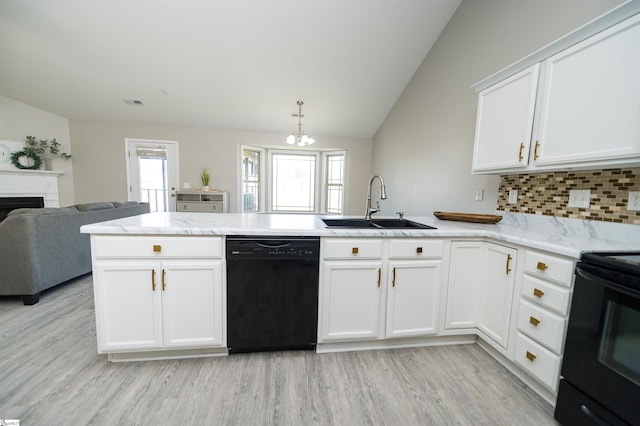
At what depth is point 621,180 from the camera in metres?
1.45

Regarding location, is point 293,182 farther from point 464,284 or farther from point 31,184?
point 31,184

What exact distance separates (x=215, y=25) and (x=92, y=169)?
13.7 ft

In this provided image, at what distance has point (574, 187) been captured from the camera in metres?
1.68

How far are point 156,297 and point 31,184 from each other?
541 centimetres

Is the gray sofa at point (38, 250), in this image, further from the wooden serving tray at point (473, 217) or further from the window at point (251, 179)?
the wooden serving tray at point (473, 217)

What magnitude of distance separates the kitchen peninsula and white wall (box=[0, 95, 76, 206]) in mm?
5015

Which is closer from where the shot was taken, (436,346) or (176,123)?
(436,346)

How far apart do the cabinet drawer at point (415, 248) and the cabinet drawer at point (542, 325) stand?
563mm

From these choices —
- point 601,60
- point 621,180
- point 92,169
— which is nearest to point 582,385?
point 621,180

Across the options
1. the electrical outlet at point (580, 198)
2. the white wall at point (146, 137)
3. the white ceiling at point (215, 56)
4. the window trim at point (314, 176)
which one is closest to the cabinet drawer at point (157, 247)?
the electrical outlet at point (580, 198)

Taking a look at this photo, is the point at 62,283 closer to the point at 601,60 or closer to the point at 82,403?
the point at 82,403

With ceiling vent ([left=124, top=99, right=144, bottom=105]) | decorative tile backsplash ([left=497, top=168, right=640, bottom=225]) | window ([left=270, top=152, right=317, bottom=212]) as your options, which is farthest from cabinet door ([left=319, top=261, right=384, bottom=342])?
ceiling vent ([left=124, top=99, right=144, bottom=105])

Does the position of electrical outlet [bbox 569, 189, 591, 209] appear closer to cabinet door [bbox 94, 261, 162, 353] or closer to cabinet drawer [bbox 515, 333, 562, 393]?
cabinet drawer [bbox 515, 333, 562, 393]

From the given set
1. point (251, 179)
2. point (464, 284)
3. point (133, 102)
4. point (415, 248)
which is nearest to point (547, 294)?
Answer: point (464, 284)
